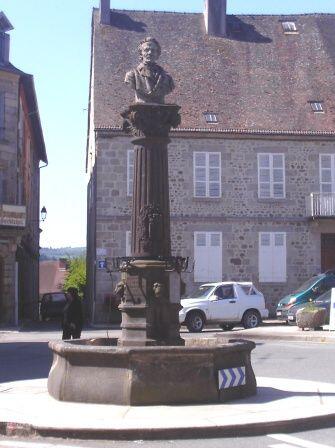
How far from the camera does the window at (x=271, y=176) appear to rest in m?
31.5

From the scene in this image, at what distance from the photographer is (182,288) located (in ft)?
33.3

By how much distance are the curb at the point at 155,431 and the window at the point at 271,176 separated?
24.3 m

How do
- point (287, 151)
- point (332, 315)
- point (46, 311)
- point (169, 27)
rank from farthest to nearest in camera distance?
point (46, 311) → point (169, 27) → point (287, 151) → point (332, 315)

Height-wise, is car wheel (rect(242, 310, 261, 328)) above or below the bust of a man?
below

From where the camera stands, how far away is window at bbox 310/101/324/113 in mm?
32594

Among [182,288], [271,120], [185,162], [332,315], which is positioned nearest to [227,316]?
[332,315]

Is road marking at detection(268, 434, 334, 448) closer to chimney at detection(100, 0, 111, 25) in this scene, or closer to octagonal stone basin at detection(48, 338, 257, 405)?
octagonal stone basin at detection(48, 338, 257, 405)

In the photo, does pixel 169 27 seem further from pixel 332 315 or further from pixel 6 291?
pixel 332 315

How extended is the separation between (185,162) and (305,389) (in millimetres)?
21741

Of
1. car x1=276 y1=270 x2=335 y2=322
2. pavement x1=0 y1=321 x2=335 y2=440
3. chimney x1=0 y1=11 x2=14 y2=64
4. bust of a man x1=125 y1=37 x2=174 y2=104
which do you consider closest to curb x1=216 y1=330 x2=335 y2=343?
car x1=276 y1=270 x2=335 y2=322

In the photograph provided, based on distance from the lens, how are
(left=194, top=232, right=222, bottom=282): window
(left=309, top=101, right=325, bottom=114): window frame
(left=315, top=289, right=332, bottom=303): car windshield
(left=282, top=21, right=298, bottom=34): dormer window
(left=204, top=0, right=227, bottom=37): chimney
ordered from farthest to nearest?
(left=282, top=21, right=298, bottom=34): dormer window < (left=204, top=0, right=227, bottom=37): chimney < (left=309, top=101, right=325, bottom=114): window frame < (left=194, top=232, right=222, bottom=282): window < (left=315, top=289, right=332, bottom=303): car windshield

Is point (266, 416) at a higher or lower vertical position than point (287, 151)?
lower

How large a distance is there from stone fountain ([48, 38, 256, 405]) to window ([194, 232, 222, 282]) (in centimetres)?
2020

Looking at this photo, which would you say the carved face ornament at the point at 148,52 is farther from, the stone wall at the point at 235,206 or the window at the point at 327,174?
the window at the point at 327,174
